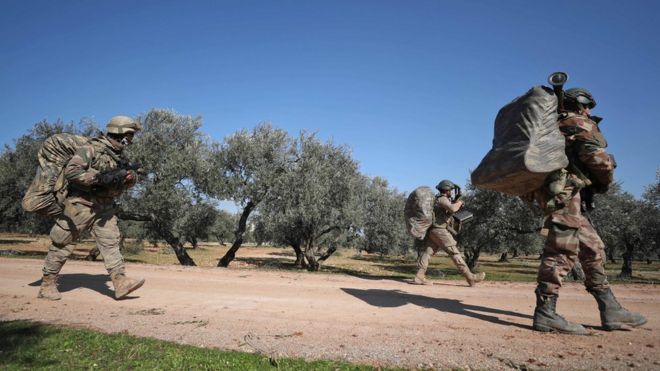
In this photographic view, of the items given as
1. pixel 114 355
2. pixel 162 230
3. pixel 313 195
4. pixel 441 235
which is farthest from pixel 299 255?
pixel 114 355

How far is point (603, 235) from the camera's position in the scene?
2511cm

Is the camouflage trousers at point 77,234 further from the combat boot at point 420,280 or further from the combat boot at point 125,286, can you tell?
the combat boot at point 420,280

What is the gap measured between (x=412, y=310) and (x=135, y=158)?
14.7 meters

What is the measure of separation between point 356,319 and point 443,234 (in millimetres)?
5048

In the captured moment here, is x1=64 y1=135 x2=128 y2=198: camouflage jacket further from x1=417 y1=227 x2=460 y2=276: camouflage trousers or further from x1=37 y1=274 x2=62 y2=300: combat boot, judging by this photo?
x1=417 y1=227 x2=460 y2=276: camouflage trousers

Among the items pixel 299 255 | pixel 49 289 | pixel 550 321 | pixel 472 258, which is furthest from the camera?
pixel 472 258

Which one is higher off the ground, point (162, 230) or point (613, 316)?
point (613, 316)

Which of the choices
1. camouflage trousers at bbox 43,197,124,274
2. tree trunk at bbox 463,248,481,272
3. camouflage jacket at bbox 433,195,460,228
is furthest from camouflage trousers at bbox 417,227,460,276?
tree trunk at bbox 463,248,481,272

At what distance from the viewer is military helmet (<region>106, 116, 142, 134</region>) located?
6.66 m

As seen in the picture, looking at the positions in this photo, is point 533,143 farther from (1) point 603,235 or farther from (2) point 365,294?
(1) point 603,235

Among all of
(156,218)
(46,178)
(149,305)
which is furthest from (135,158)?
(149,305)

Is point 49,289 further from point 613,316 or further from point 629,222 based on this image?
point 629,222

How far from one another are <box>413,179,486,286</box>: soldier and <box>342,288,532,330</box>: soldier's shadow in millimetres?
1998

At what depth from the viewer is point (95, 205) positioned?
21.7 feet
